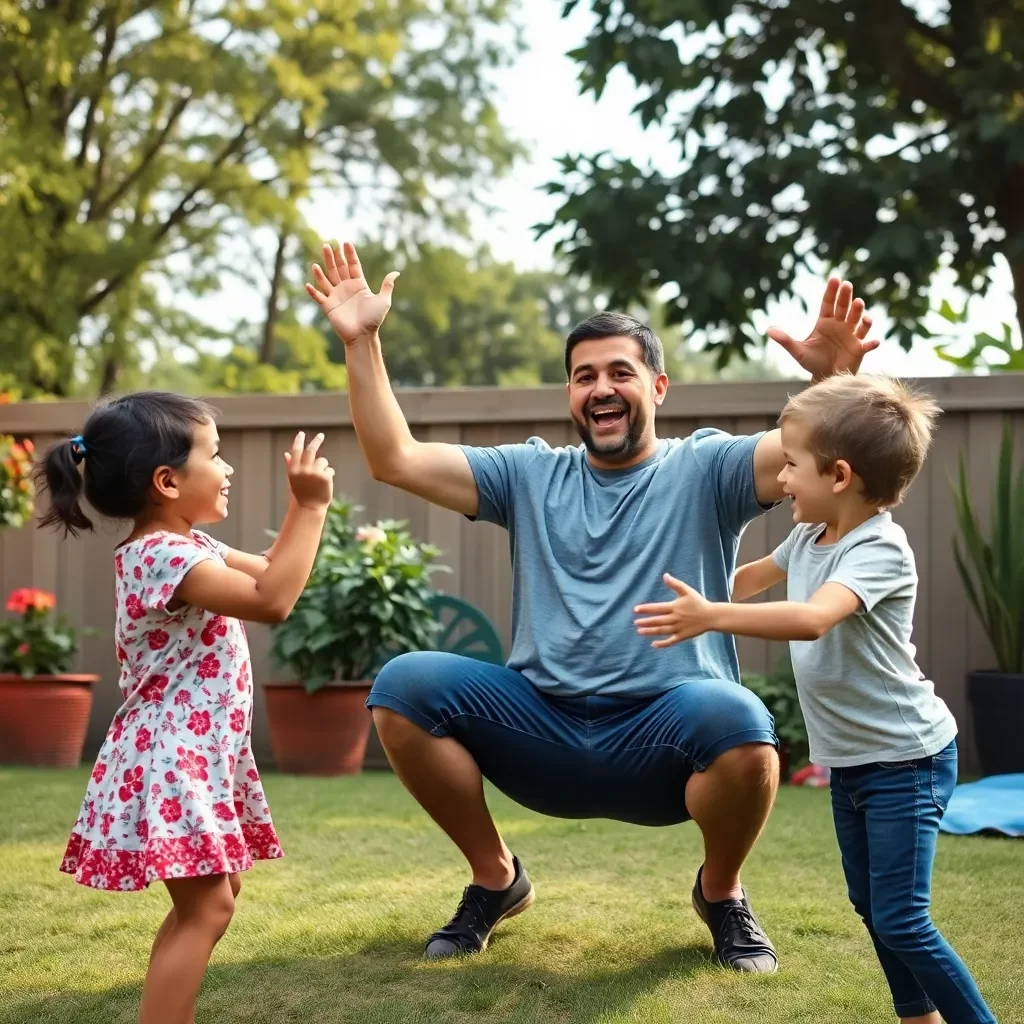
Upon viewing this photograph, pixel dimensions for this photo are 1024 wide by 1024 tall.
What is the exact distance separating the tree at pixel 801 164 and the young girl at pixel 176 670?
6.94 m

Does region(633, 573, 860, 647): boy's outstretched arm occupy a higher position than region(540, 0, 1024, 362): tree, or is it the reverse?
region(540, 0, 1024, 362): tree

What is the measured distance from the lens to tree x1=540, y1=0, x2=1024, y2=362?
853 centimetres

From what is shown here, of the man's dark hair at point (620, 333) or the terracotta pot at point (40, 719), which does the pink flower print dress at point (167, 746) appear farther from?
the terracotta pot at point (40, 719)

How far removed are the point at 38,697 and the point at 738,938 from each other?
144 inches

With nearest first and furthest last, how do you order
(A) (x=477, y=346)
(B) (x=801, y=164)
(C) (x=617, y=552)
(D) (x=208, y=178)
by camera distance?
1. (C) (x=617, y=552)
2. (B) (x=801, y=164)
3. (D) (x=208, y=178)
4. (A) (x=477, y=346)

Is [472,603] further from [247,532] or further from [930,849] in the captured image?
[930,849]

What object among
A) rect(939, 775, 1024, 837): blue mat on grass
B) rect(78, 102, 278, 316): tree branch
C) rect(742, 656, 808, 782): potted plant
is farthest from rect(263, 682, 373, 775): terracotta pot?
rect(78, 102, 278, 316): tree branch

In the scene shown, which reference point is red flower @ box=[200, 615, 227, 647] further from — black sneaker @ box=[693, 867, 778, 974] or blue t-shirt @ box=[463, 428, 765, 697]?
black sneaker @ box=[693, 867, 778, 974]

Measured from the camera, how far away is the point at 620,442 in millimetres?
2830

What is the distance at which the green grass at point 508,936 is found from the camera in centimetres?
225

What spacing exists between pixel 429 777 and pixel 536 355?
111 ft

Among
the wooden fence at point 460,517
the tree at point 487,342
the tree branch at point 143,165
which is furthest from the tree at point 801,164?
the tree at point 487,342

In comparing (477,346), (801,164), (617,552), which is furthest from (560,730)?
(477,346)

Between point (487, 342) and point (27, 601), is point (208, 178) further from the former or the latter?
point (487, 342)
